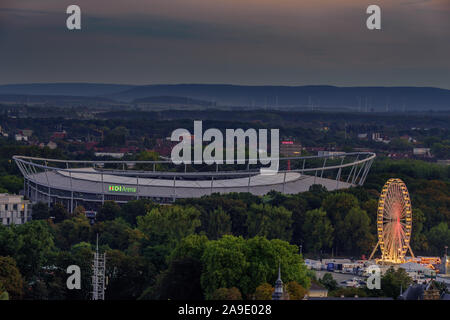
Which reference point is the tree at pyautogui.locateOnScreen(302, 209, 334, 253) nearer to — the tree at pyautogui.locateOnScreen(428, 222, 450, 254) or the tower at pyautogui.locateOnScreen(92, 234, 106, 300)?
the tree at pyautogui.locateOnScreen(428, 222, 450, 254)

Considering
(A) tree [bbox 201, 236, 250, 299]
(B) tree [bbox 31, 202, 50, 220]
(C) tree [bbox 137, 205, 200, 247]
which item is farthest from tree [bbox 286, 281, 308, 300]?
(B) tree [bbox 31, 202, 50, 220]

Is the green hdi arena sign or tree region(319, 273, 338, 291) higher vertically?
the green hdi arena sign

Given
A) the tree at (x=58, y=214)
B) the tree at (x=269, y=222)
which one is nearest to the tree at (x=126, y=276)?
the tree at (x=269, y=222)

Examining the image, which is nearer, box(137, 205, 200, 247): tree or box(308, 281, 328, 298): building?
box(308, 281, 328, 298): building

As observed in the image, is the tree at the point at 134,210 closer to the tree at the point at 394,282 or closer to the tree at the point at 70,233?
the tree at the point at 70,233
